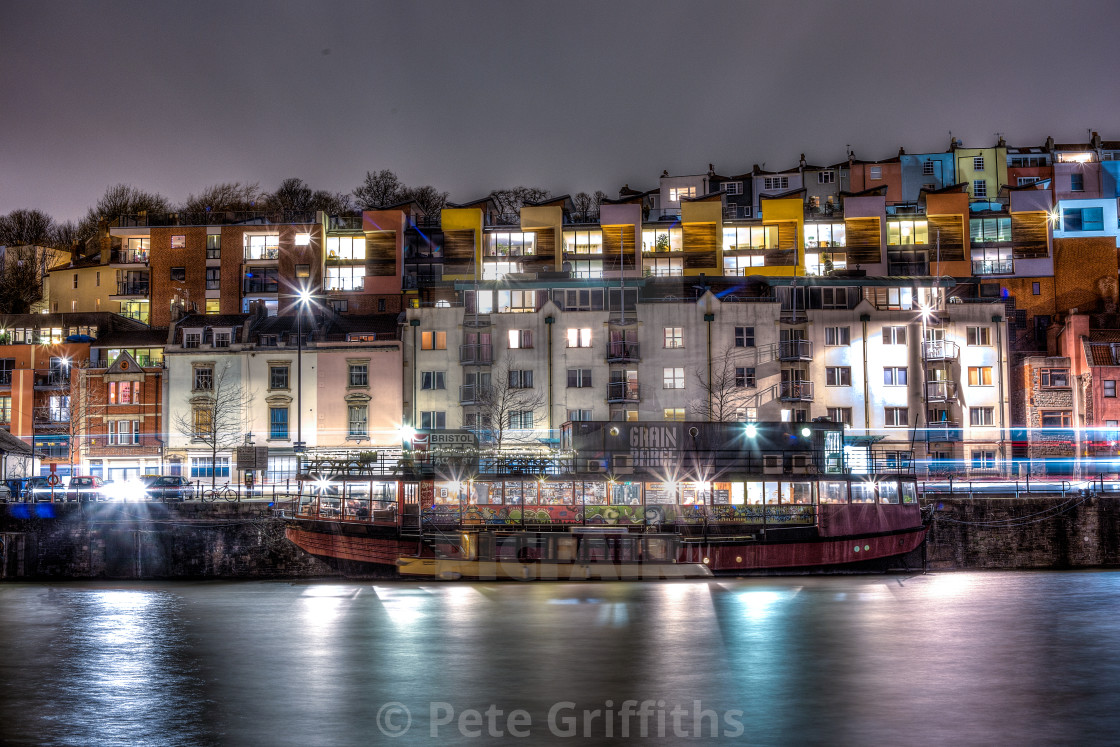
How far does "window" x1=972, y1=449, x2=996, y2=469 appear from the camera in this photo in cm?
6906

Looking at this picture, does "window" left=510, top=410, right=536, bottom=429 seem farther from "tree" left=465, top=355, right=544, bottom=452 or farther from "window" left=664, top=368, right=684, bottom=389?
"window" left=664, top=368, right=684, bottom=389

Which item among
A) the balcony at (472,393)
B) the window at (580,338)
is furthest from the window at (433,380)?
the window at (580,338)

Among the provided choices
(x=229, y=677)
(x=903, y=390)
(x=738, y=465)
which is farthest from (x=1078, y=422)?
(x=229, y=677)

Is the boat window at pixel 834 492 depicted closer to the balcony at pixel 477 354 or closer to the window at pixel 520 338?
the window at pixel 520 338

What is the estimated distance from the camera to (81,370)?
249 ft

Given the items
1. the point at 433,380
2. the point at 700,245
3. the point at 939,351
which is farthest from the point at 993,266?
the point at 433,380

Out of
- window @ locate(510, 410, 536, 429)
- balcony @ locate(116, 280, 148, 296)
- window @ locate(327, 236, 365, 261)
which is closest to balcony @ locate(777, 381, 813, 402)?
window @ locate(510, 410, 536, 429)

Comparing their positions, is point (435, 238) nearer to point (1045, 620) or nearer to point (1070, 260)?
point (1070, 260)

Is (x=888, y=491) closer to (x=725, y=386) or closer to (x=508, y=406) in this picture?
(x=725, y=386)

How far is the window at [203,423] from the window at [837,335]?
3924cm

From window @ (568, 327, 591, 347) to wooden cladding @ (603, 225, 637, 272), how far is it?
12.0 meters

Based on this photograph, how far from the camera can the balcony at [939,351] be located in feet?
232

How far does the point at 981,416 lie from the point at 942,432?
309 centimetres

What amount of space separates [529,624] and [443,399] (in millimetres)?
36683
